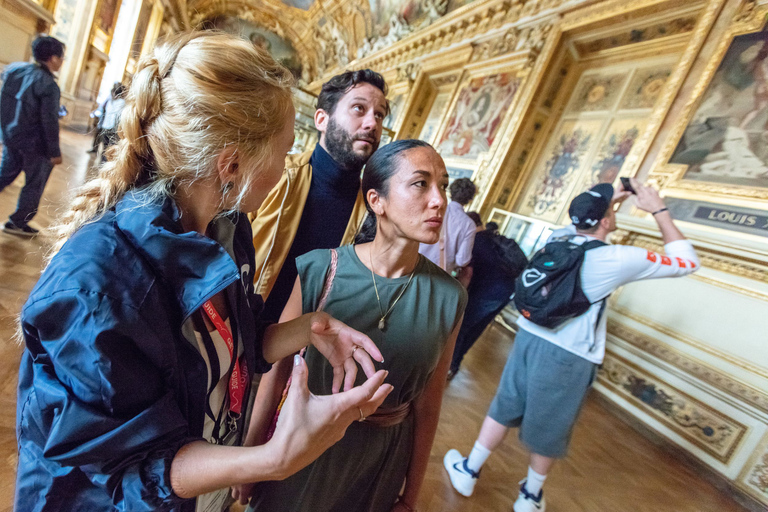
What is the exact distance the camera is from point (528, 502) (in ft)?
7.95

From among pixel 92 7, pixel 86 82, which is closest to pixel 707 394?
pixel 92 7

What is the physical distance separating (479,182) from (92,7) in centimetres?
1338

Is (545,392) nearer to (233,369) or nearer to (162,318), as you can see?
(233,369)

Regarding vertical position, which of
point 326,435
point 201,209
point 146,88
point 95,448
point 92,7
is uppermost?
point 92,7

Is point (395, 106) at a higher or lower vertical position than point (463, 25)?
lower

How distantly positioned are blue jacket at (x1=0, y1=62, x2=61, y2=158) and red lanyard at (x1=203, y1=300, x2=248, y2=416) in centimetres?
427

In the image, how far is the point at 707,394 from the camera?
3660mm

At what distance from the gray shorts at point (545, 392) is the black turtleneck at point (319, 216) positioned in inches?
58.1

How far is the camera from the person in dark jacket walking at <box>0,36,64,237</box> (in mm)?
3400

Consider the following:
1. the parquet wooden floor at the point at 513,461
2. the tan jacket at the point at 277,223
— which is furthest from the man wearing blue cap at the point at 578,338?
the tan jacket at the point at 277,223

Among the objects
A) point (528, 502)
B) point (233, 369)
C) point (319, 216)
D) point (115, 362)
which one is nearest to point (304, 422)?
point (115, 362)

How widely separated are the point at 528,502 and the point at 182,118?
2.97 metres

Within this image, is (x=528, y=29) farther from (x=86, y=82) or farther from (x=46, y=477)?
(x=86, y=82)

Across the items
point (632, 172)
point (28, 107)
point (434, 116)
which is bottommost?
point (28, 107)
